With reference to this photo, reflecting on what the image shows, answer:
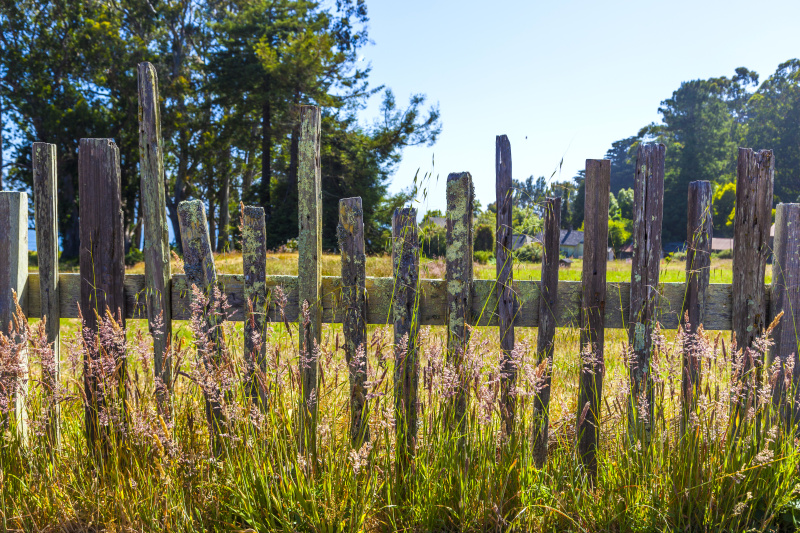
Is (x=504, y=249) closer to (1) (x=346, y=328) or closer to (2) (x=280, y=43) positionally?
(1) (x=346, y=328)

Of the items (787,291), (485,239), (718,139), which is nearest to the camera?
(787,291)

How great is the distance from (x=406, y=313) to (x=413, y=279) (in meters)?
0.19

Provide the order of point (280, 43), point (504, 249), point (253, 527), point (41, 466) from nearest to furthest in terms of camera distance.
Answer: point (253, 527) < point (41, 466) < point (504, 249) < point (280, 43)

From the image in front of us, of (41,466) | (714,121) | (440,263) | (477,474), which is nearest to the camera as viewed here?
(477,474)

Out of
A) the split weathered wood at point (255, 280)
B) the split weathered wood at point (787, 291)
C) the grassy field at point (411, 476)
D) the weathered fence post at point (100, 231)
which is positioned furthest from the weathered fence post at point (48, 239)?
the split weathered wood at point (787, 291)

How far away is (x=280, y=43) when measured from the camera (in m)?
24.5

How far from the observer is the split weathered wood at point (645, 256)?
2.73 metres

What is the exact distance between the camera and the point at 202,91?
2536 cm

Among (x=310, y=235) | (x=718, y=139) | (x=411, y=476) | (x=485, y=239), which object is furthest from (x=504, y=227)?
(x=718, y=139)

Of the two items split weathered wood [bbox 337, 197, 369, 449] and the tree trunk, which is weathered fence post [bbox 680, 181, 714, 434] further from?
the tree trunk

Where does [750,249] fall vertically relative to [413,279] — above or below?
above

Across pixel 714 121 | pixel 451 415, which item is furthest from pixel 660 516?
pixel 714 121

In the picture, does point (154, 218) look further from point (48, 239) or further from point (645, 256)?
point (645, 256)

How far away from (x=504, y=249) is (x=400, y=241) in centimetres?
55
